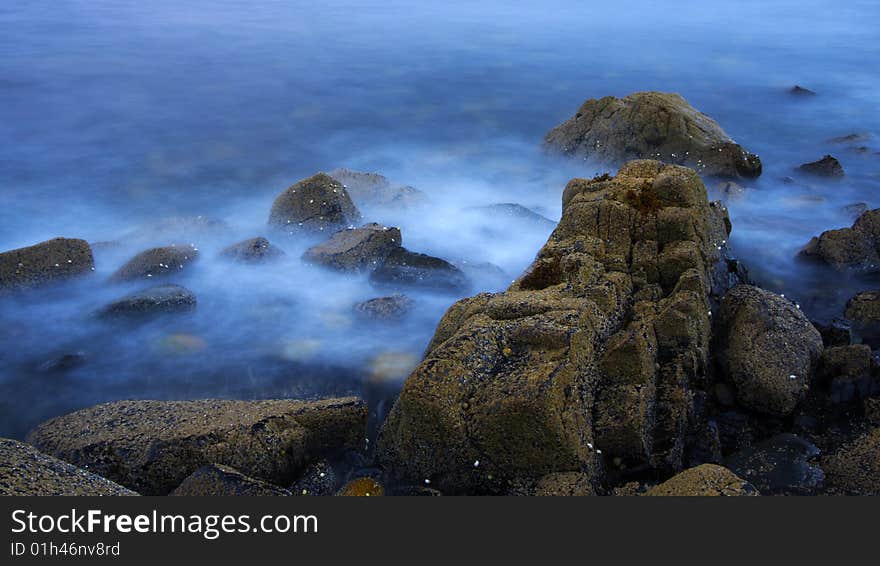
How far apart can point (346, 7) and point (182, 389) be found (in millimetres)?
20811

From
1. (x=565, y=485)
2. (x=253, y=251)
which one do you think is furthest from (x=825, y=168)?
(x=565, y=485)

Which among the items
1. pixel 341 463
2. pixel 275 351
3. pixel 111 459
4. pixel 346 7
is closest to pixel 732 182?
pixel 275 351

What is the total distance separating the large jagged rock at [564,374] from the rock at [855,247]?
247cm

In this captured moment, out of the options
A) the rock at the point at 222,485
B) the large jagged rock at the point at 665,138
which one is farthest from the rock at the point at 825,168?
the rock at the point at 222,485

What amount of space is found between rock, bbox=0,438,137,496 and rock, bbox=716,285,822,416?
372 centimetres

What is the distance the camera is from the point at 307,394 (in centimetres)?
567

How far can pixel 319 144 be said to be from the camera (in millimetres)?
11945

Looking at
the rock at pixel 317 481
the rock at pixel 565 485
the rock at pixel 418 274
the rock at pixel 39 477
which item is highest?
the rock at pixel 39 477

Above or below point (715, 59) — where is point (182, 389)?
below

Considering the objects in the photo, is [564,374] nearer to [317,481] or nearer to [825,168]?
[317,481]

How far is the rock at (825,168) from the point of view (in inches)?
389

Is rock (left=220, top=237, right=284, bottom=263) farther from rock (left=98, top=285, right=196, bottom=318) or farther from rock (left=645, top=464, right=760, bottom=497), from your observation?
rock (left=645, top=464, right=760, bottom=497)

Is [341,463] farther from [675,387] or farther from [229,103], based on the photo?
[229,103]

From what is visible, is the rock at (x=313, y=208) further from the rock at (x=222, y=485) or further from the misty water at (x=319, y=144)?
the rock at (x=222, y=485)
